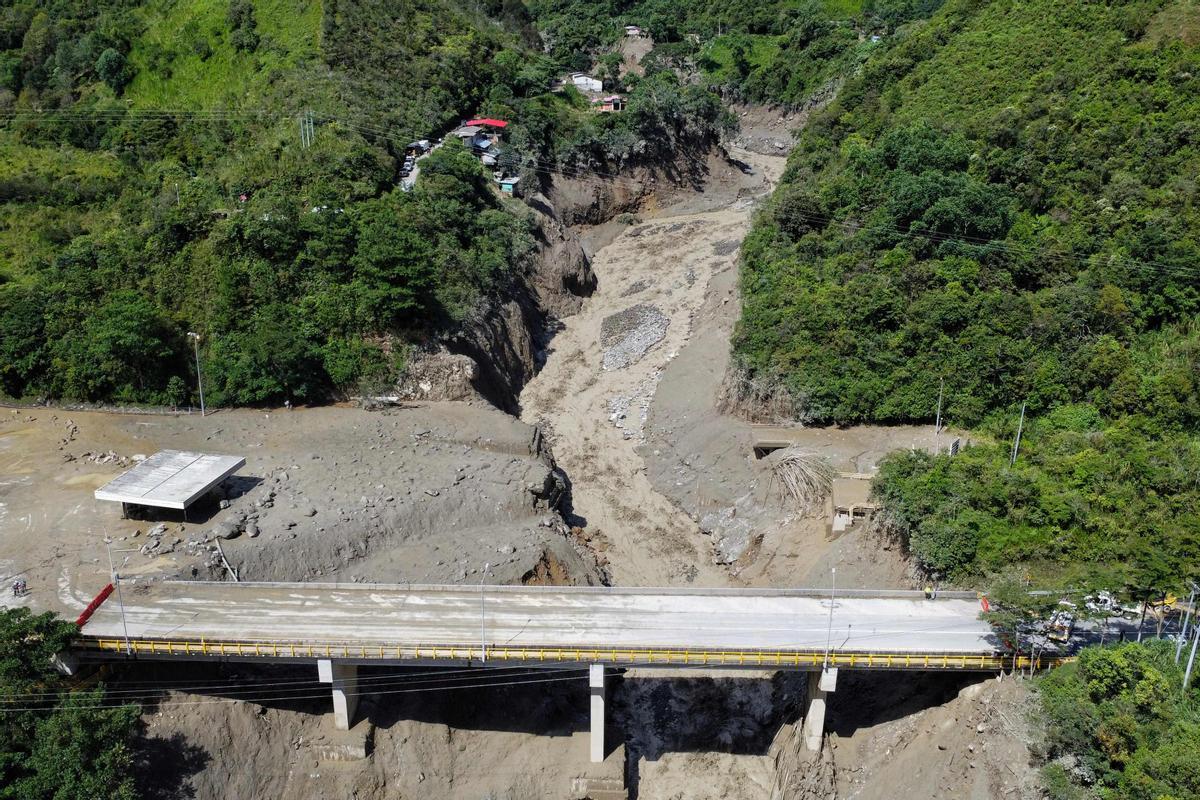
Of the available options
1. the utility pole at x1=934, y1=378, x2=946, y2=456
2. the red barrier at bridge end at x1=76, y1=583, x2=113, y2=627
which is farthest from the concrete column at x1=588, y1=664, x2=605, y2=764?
the utility pole at x1=934, y1=378, x2=946, y2=456

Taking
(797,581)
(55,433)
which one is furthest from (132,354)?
(797,581)

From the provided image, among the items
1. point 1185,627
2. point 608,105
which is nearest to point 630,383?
point 1185,627

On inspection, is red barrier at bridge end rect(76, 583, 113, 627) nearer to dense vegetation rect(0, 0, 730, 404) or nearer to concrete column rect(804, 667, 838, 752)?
dense vegetation rect(0, 0, 730, 404)

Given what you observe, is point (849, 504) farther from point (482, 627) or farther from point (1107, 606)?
point (482, 627)

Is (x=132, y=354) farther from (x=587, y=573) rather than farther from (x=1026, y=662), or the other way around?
(x=1026, y=662)

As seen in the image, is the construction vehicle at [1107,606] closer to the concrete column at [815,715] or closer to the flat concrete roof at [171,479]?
the concrete column at [815,715]

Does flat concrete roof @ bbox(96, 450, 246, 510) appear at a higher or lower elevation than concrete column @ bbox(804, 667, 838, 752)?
higher

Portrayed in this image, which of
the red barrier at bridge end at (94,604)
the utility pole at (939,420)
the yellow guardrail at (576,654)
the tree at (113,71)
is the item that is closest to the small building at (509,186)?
the tree at (113,71)
